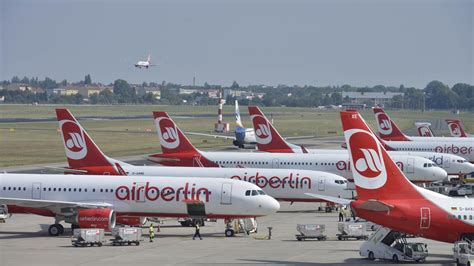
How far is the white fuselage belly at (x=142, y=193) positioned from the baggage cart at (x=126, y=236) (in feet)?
15.6

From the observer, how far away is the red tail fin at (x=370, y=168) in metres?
49.7

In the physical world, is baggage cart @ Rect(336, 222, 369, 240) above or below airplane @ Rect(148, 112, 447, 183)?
below

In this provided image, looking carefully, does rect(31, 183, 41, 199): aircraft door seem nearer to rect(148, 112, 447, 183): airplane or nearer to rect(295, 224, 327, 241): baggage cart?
rect(295, 224, 327, 241): baggage cart

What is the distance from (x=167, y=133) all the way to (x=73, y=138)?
54.9 feet

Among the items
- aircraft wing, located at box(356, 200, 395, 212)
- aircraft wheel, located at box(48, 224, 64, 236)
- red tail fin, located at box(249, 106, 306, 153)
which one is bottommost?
aircraft wheel, located at box(48, 224, 64, 236)

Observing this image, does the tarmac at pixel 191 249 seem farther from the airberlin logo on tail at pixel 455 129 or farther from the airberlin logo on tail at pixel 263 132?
the airberlin logo on tail at pixel 455 129

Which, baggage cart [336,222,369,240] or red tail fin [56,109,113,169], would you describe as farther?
red tail fin [56,109,113,169]

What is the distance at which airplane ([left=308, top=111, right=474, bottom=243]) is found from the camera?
49.3 m

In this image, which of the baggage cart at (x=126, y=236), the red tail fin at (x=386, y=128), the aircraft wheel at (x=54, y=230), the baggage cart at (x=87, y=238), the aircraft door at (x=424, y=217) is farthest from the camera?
the red tail fin at (x=386, y=128)

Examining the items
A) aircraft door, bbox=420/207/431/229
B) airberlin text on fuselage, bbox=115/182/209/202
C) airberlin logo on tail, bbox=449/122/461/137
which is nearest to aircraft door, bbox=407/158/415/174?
airberlin text on fuselage, bbox=115/182/209/202

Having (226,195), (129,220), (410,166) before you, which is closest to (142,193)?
(129,220)

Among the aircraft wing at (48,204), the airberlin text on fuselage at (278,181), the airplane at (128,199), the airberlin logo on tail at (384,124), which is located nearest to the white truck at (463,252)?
the airplane at (128,199)

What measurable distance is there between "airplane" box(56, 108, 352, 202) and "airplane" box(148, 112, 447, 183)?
12620 millimetres

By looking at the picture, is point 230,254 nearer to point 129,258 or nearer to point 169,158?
point 129,258
